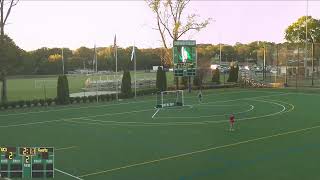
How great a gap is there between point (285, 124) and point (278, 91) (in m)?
22.8

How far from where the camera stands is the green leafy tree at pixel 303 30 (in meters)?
90.9

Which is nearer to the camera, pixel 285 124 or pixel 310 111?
pixel 285 124

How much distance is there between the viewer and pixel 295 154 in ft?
57.2

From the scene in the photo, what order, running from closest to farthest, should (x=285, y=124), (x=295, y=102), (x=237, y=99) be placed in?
(x=285, y=124) < (x=295, y=102) < (x=237, y=99)

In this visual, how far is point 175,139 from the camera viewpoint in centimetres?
2084

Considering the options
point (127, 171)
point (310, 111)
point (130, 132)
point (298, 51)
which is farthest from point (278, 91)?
point (127, 171)

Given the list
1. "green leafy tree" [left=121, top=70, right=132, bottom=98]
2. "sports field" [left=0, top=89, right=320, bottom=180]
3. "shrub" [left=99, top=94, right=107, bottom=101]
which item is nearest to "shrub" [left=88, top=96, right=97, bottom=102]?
"shrub" [left=99, top=94, right=107, bottom=101]

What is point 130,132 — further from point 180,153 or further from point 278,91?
point 278,91
